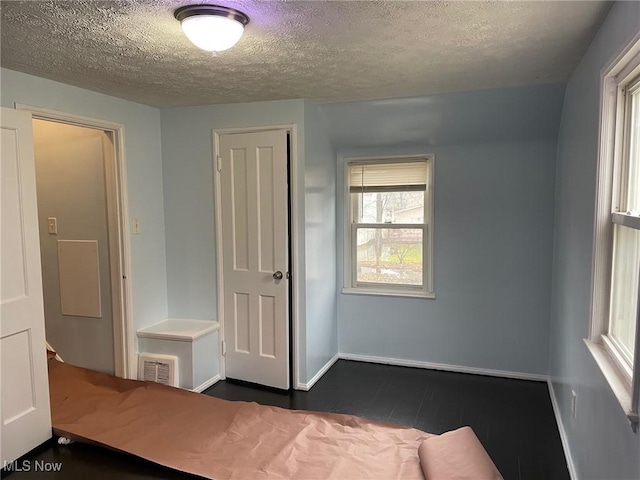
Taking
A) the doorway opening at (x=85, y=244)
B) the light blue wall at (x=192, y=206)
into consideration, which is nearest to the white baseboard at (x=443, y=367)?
the light blue wall at (x=192, y=206)

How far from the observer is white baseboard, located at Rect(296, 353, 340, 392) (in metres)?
3.55

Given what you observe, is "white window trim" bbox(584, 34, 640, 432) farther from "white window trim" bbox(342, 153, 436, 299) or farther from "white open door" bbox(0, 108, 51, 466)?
"white open door" bbox(0, 108, 51, 466)

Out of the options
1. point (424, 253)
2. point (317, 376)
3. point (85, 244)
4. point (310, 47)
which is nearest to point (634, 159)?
point (310, 47)

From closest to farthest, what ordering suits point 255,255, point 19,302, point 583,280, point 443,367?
point 583,280
point 19,302
point 255,255
point 443,367

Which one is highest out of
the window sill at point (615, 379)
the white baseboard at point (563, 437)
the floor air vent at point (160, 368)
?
the window sill at point (615, 379)

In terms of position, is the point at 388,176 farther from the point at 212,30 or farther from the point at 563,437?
the point at 212,30

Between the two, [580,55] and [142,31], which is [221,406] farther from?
[580,55]

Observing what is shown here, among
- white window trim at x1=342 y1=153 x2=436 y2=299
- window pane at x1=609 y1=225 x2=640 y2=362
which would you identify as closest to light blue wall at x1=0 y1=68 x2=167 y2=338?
white window trim at x1=342 y1=153 x2=436 y2=299

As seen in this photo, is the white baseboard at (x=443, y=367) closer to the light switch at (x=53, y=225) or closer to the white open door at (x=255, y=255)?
the white open door at (x=255, y=255)

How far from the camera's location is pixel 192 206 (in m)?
3.73

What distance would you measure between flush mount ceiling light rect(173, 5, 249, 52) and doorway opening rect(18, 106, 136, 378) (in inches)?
68.4

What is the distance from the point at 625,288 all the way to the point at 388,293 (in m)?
2.39

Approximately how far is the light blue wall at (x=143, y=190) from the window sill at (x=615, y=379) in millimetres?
3027

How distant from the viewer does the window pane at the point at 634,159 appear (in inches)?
67.4
